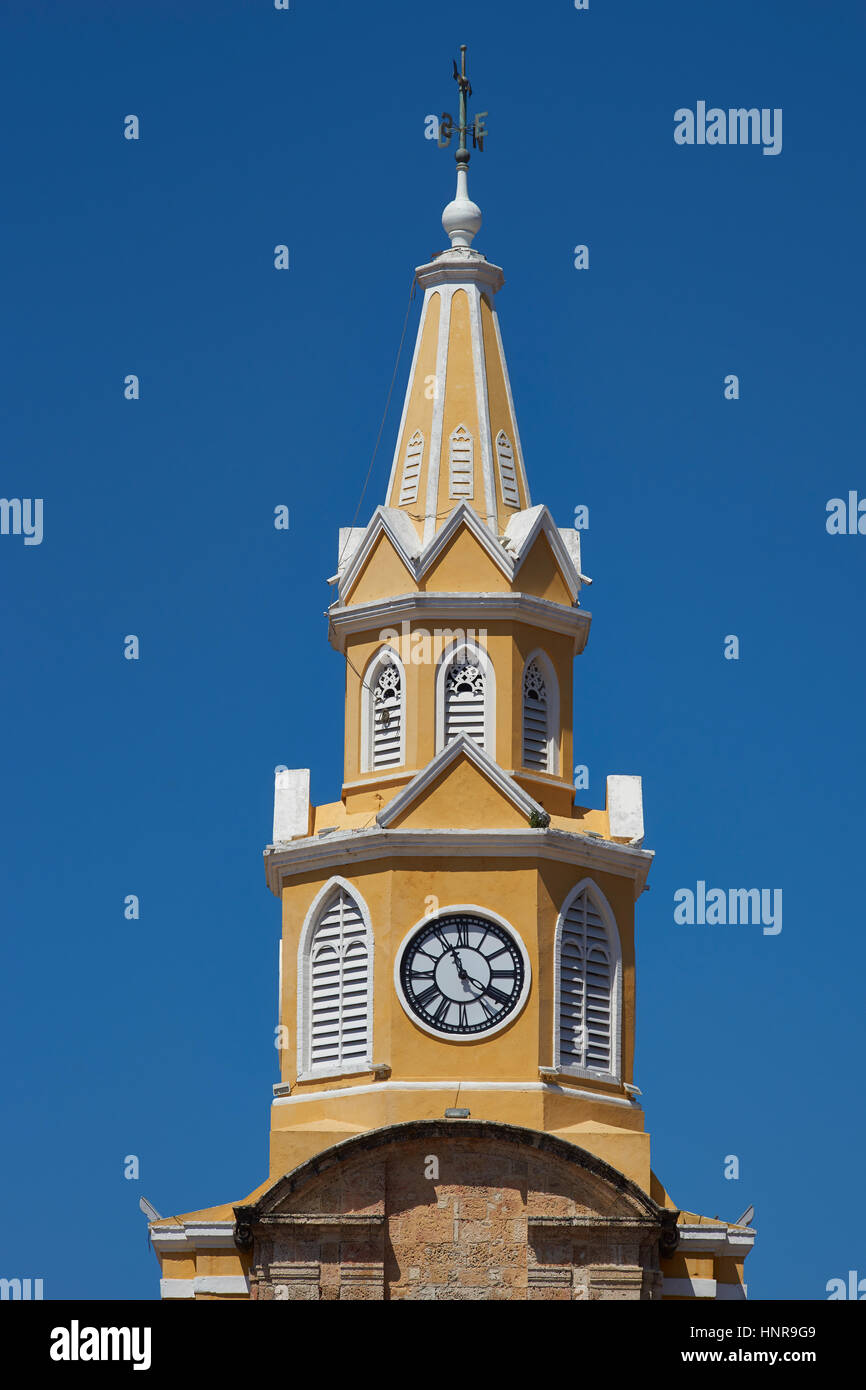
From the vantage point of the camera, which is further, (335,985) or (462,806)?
(462,806)

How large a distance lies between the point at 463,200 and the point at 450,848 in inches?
580

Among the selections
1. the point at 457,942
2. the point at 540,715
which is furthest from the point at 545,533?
the point at 457,942

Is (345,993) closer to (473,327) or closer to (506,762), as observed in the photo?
(506,762)

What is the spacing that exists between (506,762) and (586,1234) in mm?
9699

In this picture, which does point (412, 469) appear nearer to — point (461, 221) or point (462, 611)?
point (462, 611)

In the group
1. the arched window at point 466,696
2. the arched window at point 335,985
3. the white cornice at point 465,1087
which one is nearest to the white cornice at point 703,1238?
the white cornice at point 465,1087

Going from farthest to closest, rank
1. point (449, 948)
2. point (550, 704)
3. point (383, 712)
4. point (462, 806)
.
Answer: point (550, 704) → point (383, 712) → point (462, 806) → point (449, 948)

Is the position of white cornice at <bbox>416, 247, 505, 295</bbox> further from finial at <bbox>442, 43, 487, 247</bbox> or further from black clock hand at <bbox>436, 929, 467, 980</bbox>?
black clock hand at <bbox>436, 929, 467, 980</bbox>

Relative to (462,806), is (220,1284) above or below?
below

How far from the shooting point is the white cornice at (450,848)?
57469 mm

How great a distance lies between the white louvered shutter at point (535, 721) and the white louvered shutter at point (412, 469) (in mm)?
4416

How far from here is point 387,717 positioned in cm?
6047

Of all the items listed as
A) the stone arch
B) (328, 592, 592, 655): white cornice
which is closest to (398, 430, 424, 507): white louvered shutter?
(328, 592, 592, 655): white cornice
